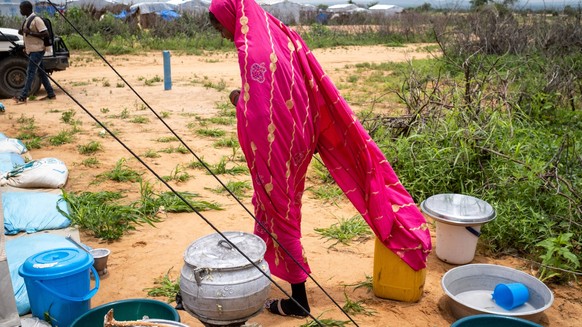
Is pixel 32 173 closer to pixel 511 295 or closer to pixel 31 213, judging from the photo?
pixel 31 213


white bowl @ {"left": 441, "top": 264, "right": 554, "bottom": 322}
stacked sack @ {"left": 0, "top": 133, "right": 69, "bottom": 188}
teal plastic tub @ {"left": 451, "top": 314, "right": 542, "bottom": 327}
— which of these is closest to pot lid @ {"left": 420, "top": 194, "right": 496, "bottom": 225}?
white bowl @ {"left": 441, "top": 264, "right": 554, "bottom": 322}

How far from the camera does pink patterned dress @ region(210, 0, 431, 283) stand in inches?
99.3

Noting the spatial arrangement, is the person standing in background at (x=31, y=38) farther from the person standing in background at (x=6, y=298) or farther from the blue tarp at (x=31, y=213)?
the person standing in background at (x=6, y=298)

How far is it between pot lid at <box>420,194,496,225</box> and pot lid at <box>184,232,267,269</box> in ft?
5.15

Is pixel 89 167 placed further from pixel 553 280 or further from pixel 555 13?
pixel 555 13

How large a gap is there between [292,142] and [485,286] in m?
1.61

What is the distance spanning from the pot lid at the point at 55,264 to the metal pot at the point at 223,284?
66 cm

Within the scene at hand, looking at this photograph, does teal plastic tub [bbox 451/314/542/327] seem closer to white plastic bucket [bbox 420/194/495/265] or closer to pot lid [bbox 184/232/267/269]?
white plastic bucket [bbox 420/194/495/265]

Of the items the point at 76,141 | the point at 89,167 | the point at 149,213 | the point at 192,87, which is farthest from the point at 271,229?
the point at 192,87

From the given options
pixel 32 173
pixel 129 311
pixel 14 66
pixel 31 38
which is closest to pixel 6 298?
pixel 129 311

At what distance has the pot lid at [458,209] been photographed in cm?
339

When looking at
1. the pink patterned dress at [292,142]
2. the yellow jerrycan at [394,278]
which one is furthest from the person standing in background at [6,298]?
the yellow jerrycan at [394,278]

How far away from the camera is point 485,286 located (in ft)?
10.8

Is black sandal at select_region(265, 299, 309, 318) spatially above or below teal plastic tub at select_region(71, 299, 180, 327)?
below
